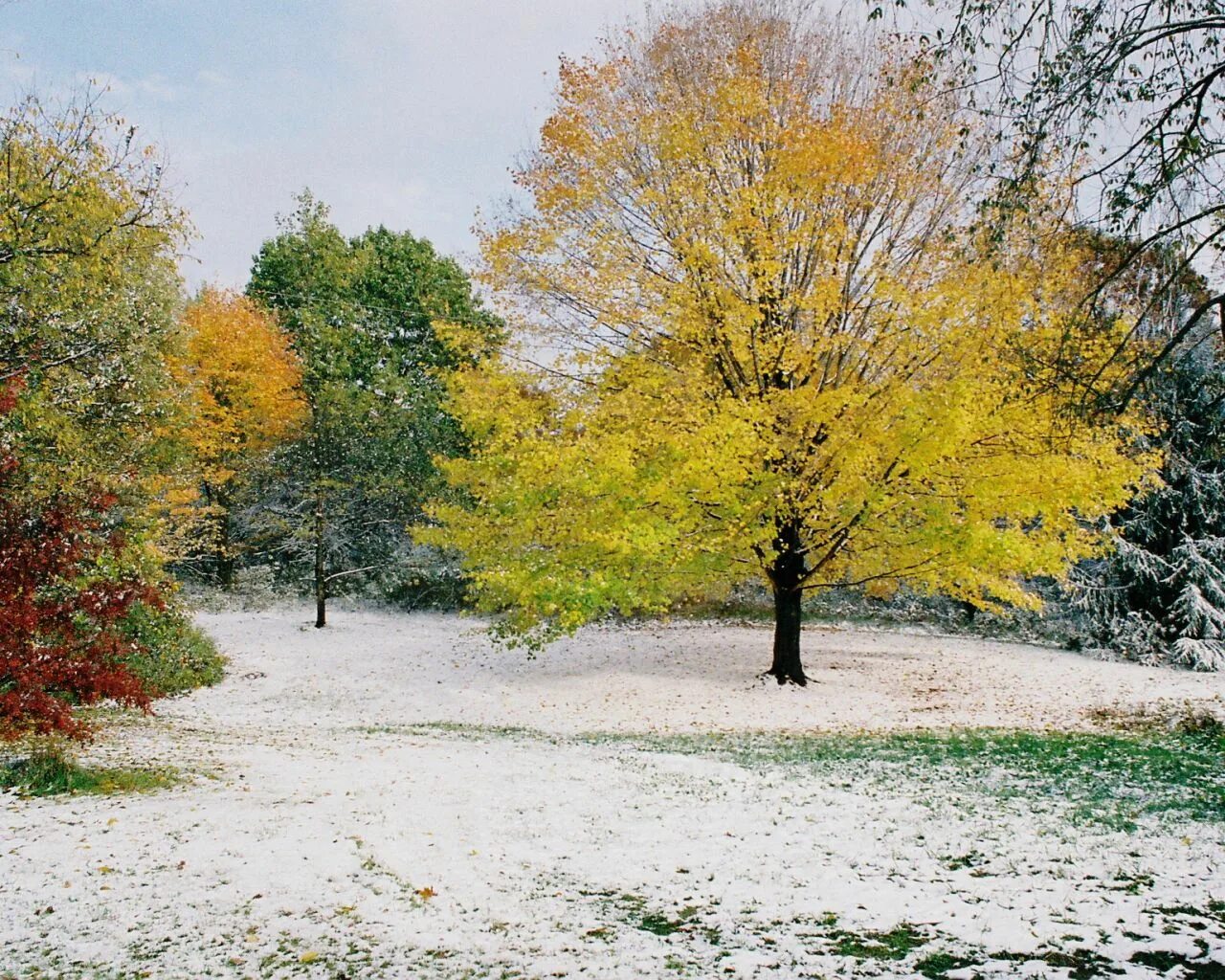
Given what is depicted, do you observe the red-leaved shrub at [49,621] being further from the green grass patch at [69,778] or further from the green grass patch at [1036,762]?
the green grass patch at [1036,762]

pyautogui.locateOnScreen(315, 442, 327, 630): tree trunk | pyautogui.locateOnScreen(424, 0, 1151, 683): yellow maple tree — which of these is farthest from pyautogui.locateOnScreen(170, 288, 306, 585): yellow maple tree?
pyautogui.locateOnScreen(424, 0, 1151, 683): yellow maple tree

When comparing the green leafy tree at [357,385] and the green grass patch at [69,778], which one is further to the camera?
the green leafy tree at [357,385]

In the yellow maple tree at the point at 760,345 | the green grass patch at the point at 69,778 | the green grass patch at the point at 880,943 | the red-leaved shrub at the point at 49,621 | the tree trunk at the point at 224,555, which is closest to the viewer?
the green grass patch at the point at 880,943

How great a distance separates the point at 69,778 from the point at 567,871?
4043 millimetres

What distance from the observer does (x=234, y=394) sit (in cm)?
2408

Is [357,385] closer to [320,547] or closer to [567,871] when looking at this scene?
[320,547]

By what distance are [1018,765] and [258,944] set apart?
659 cm

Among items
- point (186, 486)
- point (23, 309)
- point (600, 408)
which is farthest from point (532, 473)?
point (186, 486)

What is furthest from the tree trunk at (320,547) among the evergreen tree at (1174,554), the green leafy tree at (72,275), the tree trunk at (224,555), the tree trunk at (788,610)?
the evergreen tree at (1174,554)

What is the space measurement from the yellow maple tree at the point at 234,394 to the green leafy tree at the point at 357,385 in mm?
824

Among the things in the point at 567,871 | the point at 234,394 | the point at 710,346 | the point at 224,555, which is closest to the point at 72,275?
the point at 710,346

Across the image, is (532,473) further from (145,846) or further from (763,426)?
(145,846)

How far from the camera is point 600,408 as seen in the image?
38.8 feet

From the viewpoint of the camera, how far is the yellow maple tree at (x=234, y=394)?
74.9 feet
